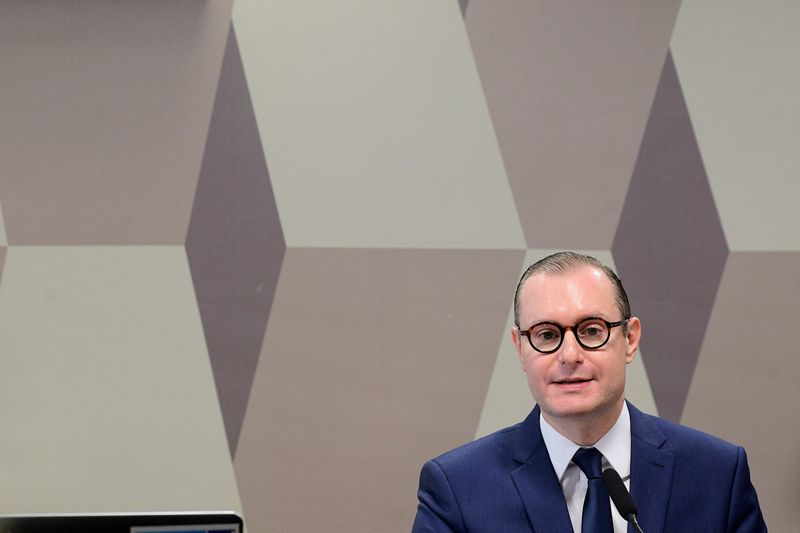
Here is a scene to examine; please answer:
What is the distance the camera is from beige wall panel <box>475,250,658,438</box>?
2.98 meters

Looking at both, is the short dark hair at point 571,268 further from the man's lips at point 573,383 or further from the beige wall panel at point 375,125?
the beige wall panel at point 375,125

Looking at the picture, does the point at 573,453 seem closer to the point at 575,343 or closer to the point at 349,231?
the point at 575,343

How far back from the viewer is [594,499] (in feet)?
5.74

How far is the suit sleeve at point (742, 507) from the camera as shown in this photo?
1.85m

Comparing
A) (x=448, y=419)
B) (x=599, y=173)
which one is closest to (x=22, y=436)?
(x=448, y=419)

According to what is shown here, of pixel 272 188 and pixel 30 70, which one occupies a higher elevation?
pixel 30 70

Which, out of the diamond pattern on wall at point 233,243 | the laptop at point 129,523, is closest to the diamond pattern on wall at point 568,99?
the diamond pattern on wall at point 233,243

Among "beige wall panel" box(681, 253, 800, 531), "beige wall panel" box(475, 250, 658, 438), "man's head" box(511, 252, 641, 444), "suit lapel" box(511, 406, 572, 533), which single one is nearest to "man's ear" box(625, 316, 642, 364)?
"man's head" box(511, 252, 641, 444)

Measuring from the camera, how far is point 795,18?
9.94ft

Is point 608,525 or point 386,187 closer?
point 608,525

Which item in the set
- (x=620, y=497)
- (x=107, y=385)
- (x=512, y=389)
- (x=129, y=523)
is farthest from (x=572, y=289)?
(x=107, y=385)

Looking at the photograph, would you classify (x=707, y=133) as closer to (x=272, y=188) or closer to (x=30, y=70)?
(x=272, y=188)

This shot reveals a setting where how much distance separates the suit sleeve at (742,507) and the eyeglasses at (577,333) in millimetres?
406

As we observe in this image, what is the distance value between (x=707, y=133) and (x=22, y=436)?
2.35 m
